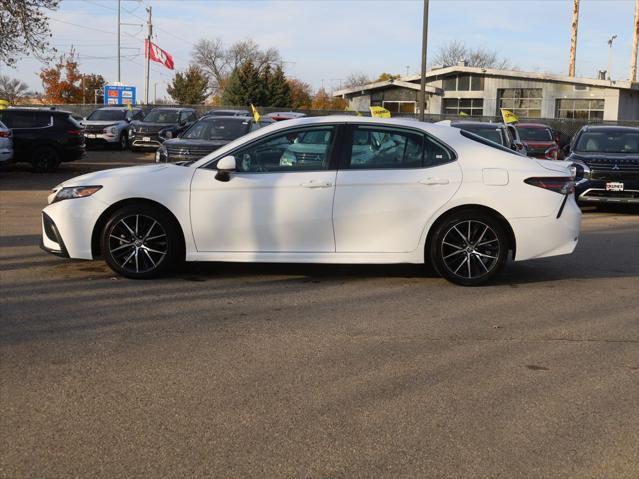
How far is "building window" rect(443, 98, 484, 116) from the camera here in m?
52.1

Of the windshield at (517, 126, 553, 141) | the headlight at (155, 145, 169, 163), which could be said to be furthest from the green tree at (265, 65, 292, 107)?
the headlight at (155, 145, 169, 163)

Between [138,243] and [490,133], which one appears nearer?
[138,243]

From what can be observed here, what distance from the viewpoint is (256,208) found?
7.89 meters

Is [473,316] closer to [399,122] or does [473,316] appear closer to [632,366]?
[632,366]

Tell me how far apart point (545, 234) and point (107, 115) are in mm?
27896

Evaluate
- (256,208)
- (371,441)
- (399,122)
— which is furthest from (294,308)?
(371,441)

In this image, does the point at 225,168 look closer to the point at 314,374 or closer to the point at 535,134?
the point at 314,374

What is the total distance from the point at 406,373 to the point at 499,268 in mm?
3024

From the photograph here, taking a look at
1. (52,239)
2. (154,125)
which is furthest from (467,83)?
(52,239)

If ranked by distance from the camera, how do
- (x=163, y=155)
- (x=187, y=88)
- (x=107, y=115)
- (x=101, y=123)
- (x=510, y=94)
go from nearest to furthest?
(x=163, y=155)
(x=101, y=123)
(x=107, y=115)
(x=510, y=94)
(x=187, y=88)

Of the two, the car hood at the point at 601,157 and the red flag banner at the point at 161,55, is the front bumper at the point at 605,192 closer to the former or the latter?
the car hood at the point at 601,157

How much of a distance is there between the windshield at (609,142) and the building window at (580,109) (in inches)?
1305

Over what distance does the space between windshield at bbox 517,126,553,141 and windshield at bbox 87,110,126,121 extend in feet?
52.5

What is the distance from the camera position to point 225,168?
309 inches
